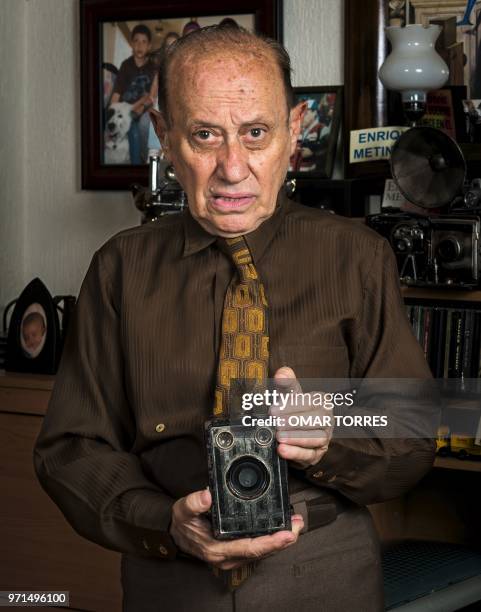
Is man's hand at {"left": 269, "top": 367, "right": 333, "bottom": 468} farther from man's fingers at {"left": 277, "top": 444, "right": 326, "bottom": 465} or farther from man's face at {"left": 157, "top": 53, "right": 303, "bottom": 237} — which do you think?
man's face at {"left": 157, "top": 53, "right": 303, "bottom": 237}

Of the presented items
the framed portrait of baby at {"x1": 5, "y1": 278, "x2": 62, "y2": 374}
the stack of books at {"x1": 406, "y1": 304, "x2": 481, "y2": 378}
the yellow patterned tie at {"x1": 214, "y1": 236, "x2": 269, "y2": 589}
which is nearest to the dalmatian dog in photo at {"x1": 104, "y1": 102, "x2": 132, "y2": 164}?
the framed portrait of baby at {"x1": 5, "y1": 278, "x2": 62, "y2": 374}

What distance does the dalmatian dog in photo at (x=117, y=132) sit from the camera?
295 cm

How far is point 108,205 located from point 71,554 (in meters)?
1.04

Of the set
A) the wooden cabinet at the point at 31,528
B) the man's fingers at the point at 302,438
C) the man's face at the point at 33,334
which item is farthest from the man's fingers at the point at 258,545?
the man's face at the point at 33,334

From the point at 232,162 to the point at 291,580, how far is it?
531mm

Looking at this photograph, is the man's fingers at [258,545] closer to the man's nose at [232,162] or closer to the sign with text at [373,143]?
the man's nose at [232,162]

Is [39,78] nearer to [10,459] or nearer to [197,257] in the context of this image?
[10,459]

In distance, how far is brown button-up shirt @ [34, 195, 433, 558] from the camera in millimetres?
1277

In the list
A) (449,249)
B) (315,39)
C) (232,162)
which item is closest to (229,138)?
(232,162)

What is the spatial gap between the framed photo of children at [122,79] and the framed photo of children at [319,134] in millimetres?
379

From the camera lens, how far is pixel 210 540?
3.82ft

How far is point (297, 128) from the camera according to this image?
4.57ft

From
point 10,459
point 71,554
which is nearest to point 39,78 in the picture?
point 10,459

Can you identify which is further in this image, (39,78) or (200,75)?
(39,78)
